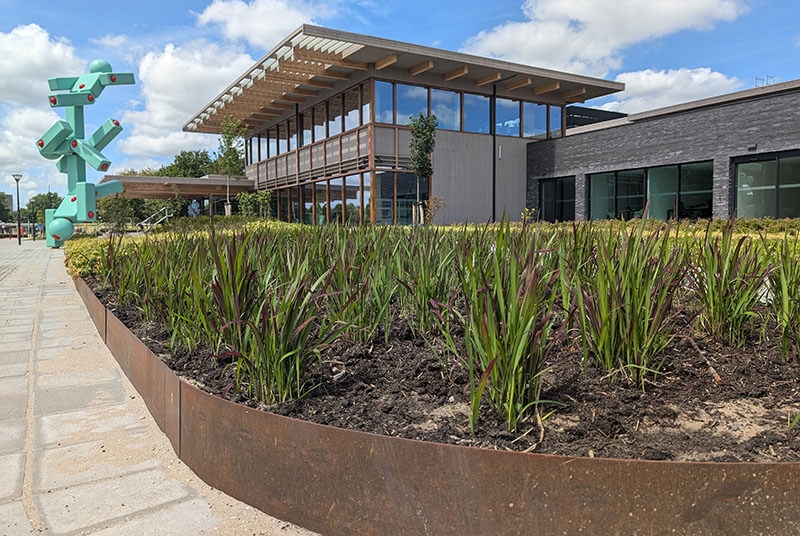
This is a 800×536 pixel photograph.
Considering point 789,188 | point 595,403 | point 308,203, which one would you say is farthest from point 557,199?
point 595,403

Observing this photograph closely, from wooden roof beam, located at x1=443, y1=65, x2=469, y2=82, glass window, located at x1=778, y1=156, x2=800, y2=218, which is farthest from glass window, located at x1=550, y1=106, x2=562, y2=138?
glass window, located at x1=778, y1=156, x2=800, y2=218

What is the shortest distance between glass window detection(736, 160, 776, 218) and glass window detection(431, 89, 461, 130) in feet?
27.7

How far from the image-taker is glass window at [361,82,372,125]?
709 inches

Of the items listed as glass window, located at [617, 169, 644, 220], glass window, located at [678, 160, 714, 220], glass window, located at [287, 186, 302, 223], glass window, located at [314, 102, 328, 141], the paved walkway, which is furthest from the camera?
glass window, located at [287, 186, 302, 223]

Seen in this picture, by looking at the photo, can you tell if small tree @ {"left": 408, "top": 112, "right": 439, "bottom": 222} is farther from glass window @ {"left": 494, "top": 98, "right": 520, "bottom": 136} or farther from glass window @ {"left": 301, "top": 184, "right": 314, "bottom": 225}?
glass window @ {"left": 301, "top": 184, "right": 314, "bottom": 225}

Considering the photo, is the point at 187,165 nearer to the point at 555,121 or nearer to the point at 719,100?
the point at 555,121

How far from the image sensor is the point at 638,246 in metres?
2.65

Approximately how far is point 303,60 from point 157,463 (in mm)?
16062

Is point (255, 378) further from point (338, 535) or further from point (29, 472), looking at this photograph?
point (29, 472)

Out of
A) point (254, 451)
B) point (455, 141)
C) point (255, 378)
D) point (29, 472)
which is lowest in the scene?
point (29, 472)

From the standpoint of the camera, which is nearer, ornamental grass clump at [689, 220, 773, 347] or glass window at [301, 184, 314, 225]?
ornamental grass clump at [689, 220, 773, 347]

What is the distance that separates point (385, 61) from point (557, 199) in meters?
7.70

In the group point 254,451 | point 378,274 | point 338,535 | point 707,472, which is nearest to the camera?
point 707,472

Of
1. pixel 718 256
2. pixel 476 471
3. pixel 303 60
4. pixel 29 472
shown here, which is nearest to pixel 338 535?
pixel 476 471
